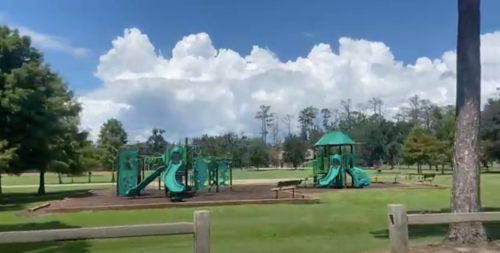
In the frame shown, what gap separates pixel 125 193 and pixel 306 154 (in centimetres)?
8116

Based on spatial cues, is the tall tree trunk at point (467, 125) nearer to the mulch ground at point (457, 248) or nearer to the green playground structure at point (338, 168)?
the mulch ground at point (457, 248)

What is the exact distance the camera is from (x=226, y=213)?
19922mm

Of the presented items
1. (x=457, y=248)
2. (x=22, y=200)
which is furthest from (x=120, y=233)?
(x=22, y=200)

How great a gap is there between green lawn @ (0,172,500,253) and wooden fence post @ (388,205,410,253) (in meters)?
3.24

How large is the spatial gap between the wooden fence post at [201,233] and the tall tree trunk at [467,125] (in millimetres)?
5997

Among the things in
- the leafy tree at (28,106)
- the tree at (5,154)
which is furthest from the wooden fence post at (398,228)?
the leafy tree at (28,106)

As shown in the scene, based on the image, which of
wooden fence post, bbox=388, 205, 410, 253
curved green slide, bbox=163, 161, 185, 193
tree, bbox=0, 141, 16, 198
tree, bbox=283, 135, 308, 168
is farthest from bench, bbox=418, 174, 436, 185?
tree, bbox=283, 135, 308, 168

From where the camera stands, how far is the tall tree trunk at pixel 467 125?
10.6 metres

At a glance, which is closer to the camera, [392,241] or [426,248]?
[392,241]

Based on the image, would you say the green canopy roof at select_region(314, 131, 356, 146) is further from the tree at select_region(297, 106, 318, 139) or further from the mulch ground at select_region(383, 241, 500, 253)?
the tree at select_region(297, 106, 318, 139)

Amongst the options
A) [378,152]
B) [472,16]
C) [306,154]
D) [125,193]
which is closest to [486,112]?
[378,152]

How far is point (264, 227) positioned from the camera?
15281mm

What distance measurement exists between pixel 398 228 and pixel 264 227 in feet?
26.1

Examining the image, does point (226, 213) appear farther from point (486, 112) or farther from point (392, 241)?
point (486, 112)
